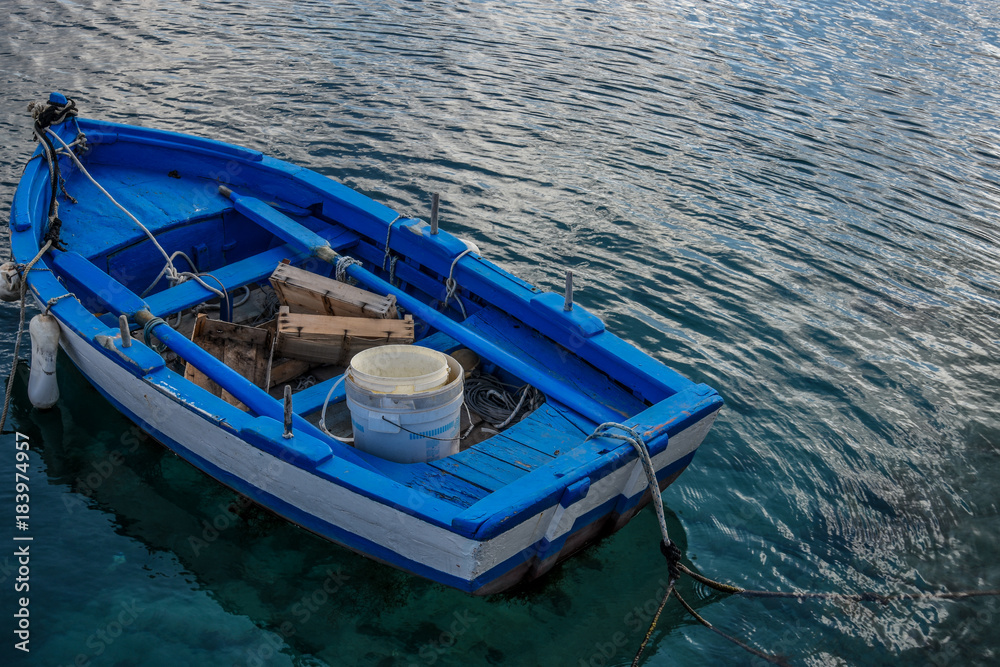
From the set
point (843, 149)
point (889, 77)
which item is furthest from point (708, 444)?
point (889, 77)

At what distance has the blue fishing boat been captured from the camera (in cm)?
423

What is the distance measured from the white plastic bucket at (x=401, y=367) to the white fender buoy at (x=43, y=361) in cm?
230

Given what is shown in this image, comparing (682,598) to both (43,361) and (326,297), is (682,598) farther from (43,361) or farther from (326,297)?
(43,361)

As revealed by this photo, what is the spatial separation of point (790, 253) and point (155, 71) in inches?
400

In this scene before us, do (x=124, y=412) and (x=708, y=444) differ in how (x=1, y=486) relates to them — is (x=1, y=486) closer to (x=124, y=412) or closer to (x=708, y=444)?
(x=124, y=412)

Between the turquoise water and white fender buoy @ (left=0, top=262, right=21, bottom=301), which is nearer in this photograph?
the turquoise water

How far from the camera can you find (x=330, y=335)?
17.8 ft

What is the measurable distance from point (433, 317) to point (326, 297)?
840 millimetres

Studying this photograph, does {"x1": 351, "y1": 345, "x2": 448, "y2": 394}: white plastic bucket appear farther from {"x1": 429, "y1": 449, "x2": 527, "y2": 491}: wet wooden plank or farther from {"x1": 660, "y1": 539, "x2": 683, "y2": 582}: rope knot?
{"x1": 660, "y1": 539, "x2": 683, "y2": 582}: rope knot

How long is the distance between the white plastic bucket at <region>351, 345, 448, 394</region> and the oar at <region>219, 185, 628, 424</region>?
0.48 metres

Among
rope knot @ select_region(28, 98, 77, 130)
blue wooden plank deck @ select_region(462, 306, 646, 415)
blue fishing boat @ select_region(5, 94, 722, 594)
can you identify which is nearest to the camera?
blue fishing boat @ select_region(5, 94, 722, 594)

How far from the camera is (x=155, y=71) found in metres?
12.3

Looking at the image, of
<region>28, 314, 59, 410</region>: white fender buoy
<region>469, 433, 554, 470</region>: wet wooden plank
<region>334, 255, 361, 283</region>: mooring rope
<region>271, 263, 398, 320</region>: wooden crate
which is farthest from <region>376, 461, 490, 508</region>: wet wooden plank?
<region>28, 314, 59, 410</region>: white fender buoy

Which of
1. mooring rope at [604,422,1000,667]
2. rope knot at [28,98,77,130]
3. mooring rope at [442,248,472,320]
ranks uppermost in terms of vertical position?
rope knot at [28,98,77,130]
